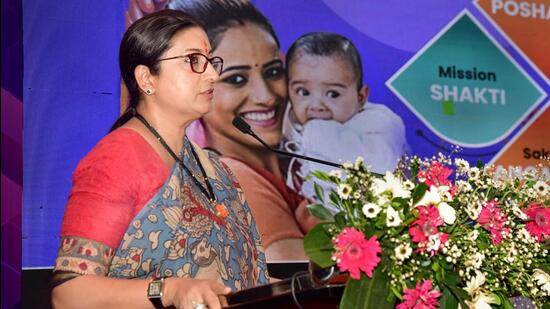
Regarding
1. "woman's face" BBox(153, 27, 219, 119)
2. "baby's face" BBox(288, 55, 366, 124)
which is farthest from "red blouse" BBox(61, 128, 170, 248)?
"baby's face" BBox(288, 55, 366, 124)

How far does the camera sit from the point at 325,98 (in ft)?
12.5

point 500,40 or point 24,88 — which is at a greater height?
point 24,88

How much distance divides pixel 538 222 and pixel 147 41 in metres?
1.29

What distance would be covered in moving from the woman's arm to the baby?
1.56 meters

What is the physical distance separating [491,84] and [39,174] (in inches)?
87.9

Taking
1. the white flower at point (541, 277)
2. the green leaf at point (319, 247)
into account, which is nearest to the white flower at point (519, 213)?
the white flower at point (541, 277)

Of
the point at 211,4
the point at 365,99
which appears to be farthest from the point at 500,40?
the point at 211,4

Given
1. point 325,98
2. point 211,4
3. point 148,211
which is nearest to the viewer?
point 148,211

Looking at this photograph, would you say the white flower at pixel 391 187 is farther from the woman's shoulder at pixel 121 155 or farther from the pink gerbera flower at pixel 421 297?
the woman's shoulder at pixel 121 155

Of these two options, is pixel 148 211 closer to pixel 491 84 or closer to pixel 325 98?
pixel 325 98

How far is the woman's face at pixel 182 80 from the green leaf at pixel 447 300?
1.08 m

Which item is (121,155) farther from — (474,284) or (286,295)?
(474,284)

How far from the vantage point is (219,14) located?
3598mm

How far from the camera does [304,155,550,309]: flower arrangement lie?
6.19 ft
